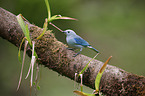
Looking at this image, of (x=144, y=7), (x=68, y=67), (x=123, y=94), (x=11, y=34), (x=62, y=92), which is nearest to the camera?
(x=123, y=94)

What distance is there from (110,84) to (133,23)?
14.9 feet

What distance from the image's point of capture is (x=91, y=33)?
233 inches

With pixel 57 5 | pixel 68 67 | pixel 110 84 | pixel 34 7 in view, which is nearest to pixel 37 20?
pixel 34 7

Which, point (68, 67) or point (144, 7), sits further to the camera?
point (144, 7)

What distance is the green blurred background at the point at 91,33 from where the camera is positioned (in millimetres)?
4754

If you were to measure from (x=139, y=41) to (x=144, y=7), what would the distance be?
1222 millimetres

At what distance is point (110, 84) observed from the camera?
1.88 metres

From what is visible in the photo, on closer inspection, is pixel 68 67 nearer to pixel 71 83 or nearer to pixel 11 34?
pixel 11 34

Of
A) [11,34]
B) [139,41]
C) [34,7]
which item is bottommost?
[11,34]

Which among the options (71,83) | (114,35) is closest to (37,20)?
(71,83)

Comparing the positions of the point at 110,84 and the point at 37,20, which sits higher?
the point at 37,20

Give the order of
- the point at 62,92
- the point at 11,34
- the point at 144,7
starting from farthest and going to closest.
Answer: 1. the point at 144,7
2. the point at 62,92
3. the point at 11,34

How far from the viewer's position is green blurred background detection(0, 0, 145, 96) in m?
4.75

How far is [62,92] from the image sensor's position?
467 cm
